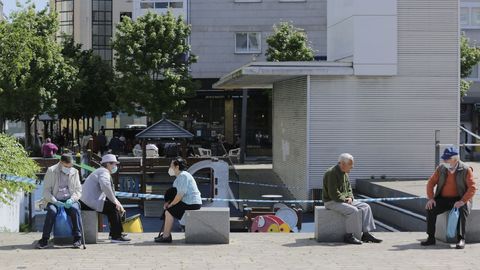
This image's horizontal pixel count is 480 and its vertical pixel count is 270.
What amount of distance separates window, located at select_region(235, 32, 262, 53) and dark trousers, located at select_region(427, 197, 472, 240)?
3302 centimetres

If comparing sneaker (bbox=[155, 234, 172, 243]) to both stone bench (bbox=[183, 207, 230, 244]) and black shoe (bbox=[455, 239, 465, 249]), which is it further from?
black shoe (bbox=[455, 239, 465, 249])

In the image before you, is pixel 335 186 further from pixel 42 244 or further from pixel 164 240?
pixel 42 244

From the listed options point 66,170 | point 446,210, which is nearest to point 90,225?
point 66,170

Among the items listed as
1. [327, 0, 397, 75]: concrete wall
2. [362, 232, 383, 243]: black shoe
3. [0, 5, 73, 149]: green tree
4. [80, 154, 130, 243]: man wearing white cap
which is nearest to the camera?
[80, 154, 130, 243]: man wearing white cap

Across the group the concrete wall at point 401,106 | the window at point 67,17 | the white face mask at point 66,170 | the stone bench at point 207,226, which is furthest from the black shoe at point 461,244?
the window at point 67,17

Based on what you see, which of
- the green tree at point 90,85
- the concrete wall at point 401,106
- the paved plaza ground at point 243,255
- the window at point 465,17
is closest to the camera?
the paved plaza ground at point 243,255

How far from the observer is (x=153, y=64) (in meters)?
39.3

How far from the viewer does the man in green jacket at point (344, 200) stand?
11516 mm

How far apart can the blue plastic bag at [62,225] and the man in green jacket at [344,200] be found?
3887mm

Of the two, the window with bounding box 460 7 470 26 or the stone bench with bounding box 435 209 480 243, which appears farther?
the window with bounding box 460 7 470 26

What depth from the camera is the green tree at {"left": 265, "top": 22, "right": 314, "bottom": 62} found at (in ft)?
122

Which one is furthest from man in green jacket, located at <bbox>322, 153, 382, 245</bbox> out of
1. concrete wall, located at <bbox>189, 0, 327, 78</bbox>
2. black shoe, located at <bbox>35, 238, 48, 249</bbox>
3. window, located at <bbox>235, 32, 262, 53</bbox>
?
window, located at <bbox>235, 32, 262, 53</bbox>

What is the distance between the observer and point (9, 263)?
1005 centimetres

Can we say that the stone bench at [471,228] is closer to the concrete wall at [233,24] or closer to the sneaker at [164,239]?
the sneaker at [164,239]
